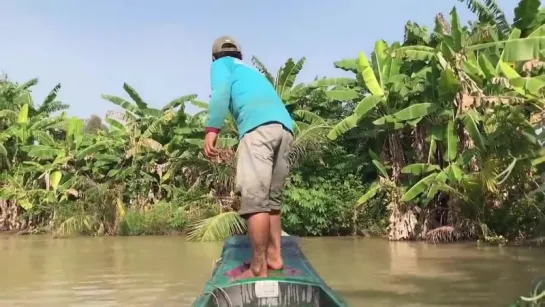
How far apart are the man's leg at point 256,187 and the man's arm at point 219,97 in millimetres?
203

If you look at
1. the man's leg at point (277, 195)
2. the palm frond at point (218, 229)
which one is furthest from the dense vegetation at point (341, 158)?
the man's leg at point (277, 195)

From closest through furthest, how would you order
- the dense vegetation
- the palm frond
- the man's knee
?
the man's knee
the dense vegetation
the palm frond

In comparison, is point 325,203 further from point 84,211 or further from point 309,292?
point 309,292

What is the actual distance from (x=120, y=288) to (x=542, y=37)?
15.8 ft

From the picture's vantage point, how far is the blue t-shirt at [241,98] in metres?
3.65

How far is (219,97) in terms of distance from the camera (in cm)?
369

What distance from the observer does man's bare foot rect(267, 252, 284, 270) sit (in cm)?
372

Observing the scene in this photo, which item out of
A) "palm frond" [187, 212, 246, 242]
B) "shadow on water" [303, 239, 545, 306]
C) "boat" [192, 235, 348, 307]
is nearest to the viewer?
"boat" [192, 235, 348, 307]

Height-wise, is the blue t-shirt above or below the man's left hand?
above

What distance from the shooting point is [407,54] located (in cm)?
1006

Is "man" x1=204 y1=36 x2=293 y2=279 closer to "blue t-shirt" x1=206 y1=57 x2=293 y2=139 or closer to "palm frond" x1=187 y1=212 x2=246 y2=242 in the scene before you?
"blue t-shirt" x1=206 y1=57 x2=293 y2=139

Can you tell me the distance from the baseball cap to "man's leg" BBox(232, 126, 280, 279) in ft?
2.00

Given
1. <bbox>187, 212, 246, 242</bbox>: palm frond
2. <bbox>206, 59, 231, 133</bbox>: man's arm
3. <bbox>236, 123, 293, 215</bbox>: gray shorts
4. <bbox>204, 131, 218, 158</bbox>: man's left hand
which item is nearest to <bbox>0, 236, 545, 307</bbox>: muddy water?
<bbox>187, 212, 246, 242</bbox>: palm frond

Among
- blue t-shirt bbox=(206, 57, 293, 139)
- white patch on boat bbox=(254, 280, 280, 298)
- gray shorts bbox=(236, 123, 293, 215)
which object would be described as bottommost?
white patch on boat bbox=(254, 280, 280, 298)
